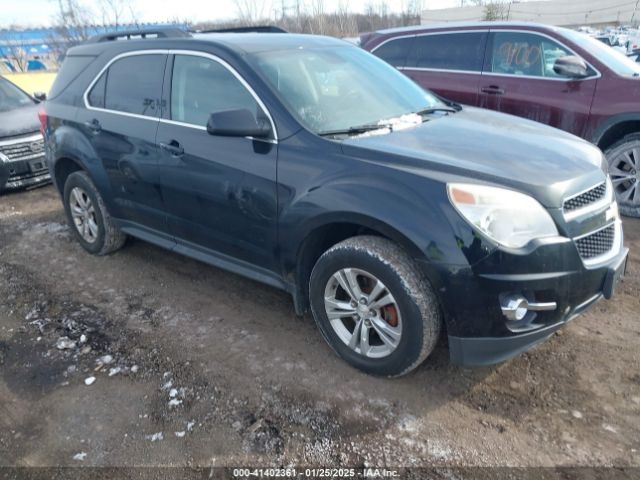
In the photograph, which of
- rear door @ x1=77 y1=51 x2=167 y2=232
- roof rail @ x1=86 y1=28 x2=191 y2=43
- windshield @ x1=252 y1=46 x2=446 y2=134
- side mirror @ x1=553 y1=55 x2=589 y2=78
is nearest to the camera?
windshield @ x1=252 y1=46 x2=446 y2=134

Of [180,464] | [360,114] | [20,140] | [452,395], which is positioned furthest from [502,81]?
[20,140]

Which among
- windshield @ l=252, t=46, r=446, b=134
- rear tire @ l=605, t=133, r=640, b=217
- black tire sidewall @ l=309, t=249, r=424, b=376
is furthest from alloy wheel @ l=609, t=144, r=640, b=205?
black tire sidewall @ l=309, t=249, r=424, b=376

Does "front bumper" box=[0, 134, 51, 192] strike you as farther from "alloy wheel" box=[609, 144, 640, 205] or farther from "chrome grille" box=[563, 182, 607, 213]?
"alloy wheel" box=[609, 144, 640, 205]

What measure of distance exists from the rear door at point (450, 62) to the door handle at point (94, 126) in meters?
3.53

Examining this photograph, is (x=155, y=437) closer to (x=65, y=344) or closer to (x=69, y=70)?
(x=65, y=344)

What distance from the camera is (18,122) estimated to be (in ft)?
22.7

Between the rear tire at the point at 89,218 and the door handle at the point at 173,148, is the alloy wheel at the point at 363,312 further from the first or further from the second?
the rear tire at the point at 89,218

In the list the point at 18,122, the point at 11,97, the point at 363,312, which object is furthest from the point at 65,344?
the point at 11,97

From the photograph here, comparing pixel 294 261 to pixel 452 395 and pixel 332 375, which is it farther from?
pixel 452 395

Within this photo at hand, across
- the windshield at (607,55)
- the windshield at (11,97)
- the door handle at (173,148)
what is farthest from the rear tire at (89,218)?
the windshield at (607,55)

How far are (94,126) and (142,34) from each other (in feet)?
3.11

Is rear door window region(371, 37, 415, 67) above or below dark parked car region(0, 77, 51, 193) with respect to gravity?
above

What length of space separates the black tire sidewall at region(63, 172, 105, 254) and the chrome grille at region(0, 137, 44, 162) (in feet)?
8.42

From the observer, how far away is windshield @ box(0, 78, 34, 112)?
733cm
